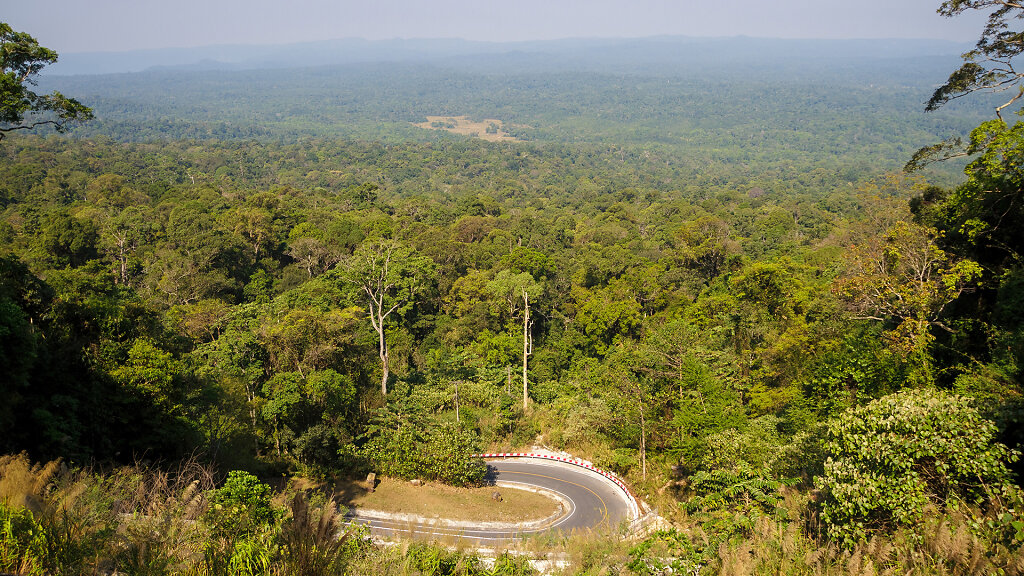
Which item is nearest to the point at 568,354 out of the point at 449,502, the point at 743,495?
the point at 449,502

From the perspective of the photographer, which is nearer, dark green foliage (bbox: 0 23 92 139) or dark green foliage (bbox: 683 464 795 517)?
dark green foliage (bbox: 683 464 795 517)

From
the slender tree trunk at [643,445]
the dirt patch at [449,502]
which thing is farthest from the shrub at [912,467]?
the slender tree trunk at [643,445]

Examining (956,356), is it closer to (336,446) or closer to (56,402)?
(336,446)

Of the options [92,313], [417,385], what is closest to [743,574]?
[92,313]

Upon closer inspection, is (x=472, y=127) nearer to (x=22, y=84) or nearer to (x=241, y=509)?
(x=22, y=84)

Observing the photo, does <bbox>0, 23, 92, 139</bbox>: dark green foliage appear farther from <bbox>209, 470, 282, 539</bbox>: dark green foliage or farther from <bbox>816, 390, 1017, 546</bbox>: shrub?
<bbox>816, 390, 1017, 546</bbox>: shrub

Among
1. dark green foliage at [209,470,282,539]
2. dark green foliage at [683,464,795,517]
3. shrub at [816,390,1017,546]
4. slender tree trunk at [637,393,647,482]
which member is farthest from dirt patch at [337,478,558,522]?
shrub at [816,390,1017,546]

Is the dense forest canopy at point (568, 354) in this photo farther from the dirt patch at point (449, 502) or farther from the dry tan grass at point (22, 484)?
the dry tan grass at point (22, 484)
